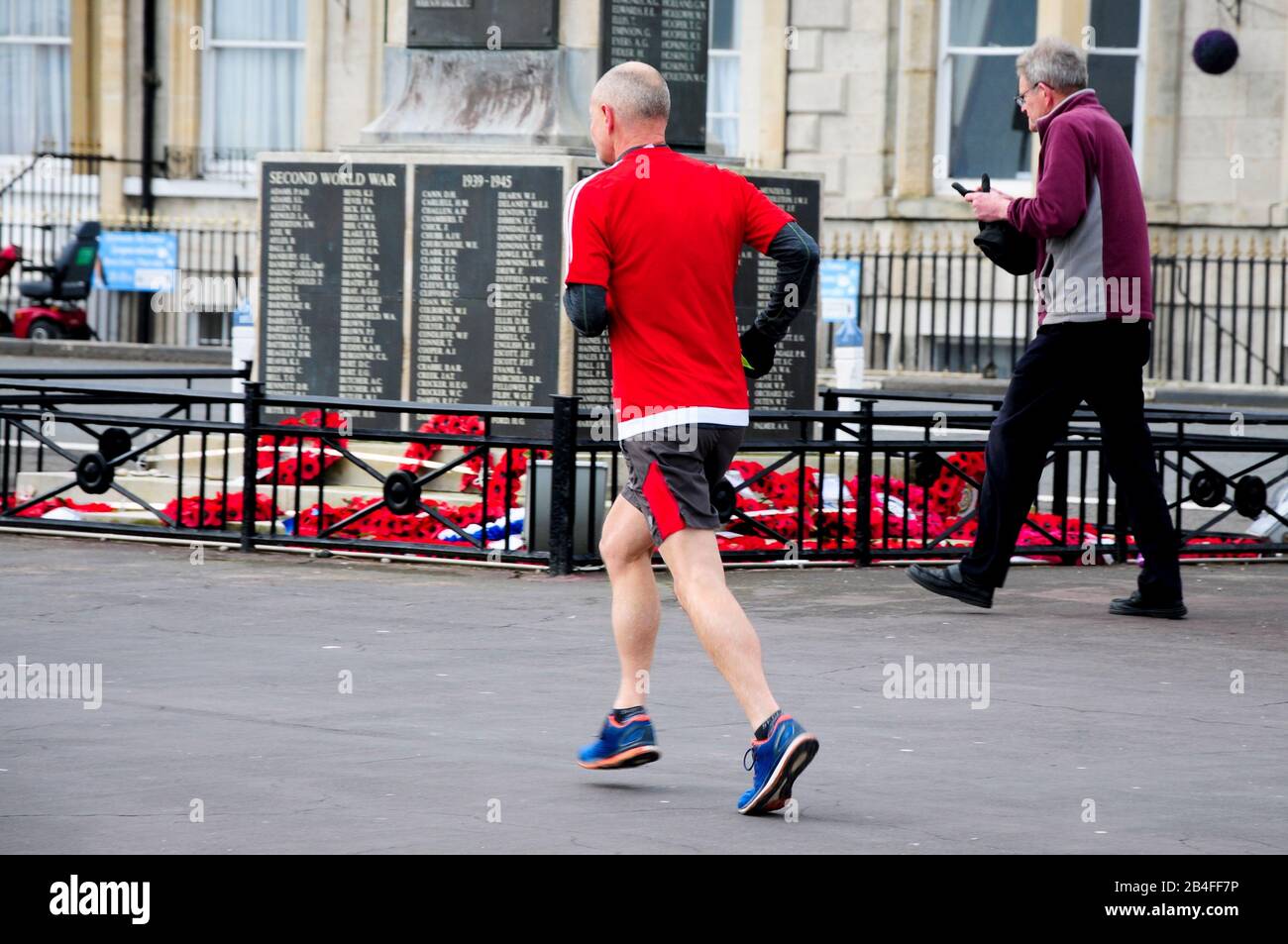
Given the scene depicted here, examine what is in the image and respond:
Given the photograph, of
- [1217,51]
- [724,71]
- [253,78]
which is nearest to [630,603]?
[1217,51]

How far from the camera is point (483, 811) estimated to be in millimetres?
5816

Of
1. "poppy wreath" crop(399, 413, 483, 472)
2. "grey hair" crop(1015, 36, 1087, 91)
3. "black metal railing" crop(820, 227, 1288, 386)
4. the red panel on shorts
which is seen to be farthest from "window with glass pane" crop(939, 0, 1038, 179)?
the red panel on shorts

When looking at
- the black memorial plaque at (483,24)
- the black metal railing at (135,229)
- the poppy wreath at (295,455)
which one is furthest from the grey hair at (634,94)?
the black metal railing at (135,229)

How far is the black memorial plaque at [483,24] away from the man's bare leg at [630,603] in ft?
23.0

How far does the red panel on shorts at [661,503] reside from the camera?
6.13 metres

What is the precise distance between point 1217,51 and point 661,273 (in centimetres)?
2041

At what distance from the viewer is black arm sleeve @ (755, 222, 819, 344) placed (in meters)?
6.34

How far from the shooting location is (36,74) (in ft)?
103

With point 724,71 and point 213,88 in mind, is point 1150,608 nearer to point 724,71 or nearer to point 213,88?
point 724,71

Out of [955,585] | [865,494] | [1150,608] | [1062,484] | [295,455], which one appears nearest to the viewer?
[955,585]

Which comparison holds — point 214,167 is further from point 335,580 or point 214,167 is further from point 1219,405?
point 335,580

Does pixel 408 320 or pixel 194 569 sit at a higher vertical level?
pixel 408 320
